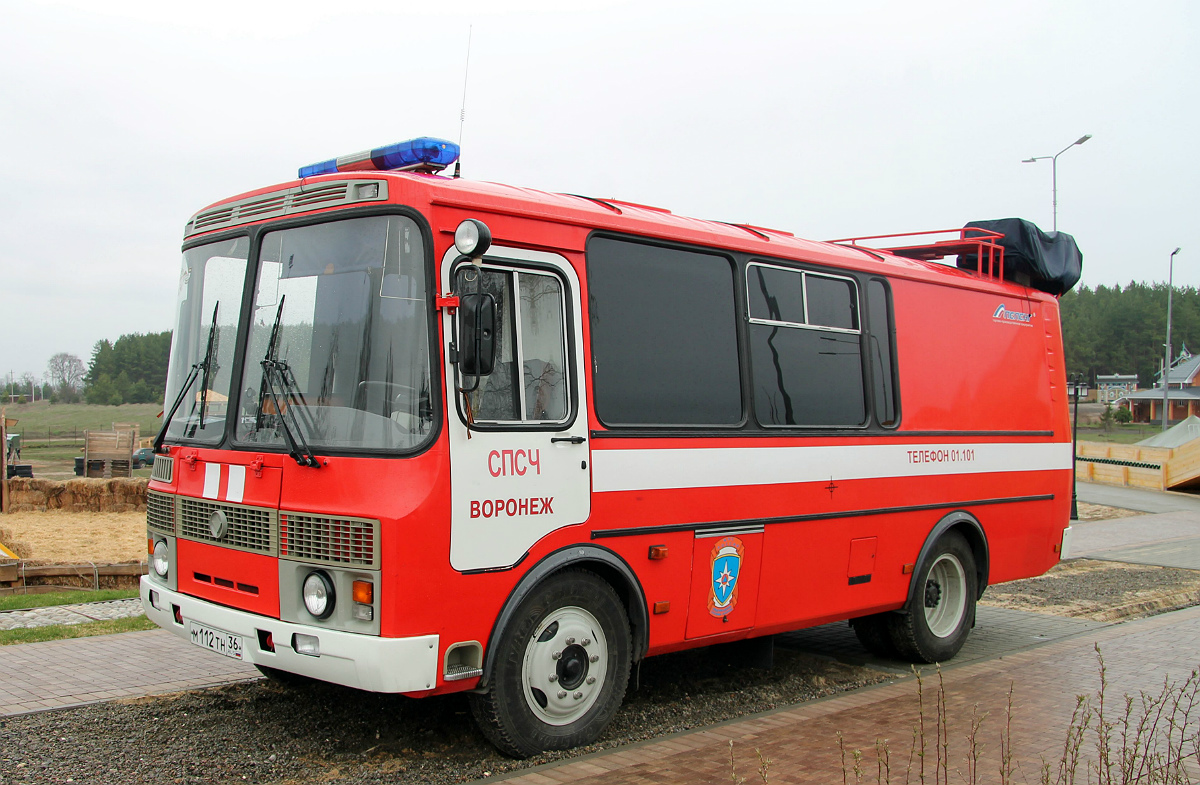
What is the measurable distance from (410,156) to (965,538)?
577 cm

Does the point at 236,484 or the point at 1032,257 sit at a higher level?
the point at 1032,257

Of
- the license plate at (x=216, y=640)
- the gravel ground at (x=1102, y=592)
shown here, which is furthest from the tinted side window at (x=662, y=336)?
the gravel ground at (x=1102, y=592)

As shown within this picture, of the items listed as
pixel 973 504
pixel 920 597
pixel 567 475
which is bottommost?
pixel 920 597

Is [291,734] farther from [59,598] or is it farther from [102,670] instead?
[59,598]

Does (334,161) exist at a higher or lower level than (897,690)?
higher

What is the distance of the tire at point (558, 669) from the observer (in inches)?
206

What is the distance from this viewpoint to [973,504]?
8.55m

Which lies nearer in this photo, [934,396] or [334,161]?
[334,161]

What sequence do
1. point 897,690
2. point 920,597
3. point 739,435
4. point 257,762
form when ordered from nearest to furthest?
point 257,762 < point 739,435 < point 897,690 < point 920,597

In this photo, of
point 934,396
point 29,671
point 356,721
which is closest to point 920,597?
point 934,396

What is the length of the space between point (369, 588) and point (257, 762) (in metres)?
1.30

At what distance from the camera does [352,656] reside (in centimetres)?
477

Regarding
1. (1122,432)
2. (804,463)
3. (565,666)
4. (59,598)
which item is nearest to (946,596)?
(804,463)

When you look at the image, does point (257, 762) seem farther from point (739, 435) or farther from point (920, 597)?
point (920, 597)
